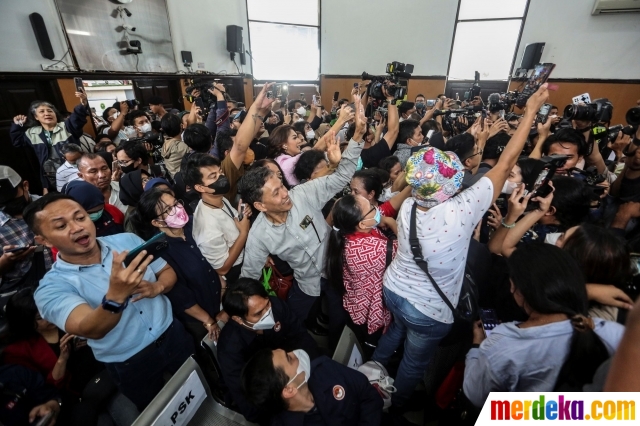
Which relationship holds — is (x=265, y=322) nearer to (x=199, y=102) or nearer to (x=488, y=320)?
(x=488, y=320)

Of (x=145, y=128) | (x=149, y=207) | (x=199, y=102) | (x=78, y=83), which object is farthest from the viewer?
(x=145, y=128)

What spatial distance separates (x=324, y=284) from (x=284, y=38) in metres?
9.34

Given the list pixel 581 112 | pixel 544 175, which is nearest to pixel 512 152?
pixel 544 175

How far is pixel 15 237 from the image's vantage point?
6.11 ft

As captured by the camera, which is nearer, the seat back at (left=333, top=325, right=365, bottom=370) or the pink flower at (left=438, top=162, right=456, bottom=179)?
the pink flower at (left=438, top=162, right=456, bottom=179)

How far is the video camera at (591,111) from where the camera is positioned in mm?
2355

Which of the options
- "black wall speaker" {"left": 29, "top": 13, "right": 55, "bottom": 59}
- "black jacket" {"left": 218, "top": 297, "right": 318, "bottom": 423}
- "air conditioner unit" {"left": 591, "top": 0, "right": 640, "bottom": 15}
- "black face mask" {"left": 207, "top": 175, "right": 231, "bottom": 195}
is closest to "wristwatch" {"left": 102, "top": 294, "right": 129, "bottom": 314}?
"black jacket" {"left": 218, "top": 297, "right": 318, "bottom": 423}

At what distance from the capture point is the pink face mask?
166cm

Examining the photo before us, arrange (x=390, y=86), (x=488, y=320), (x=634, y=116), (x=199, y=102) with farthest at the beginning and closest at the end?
(x=199, y=102) < (x=390, y=86) < (x=634, y=116) < (x=488, y=320)

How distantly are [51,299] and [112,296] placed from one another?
0.33m

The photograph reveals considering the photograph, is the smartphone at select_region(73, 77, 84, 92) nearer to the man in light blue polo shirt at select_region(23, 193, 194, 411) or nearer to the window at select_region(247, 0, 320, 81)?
the man in light blue polo shirt at select_region(23, 193, 194, 411)

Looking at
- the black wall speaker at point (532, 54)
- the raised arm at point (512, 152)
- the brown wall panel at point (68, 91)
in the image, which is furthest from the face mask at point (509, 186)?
the black wall speaker at point (532, 54)

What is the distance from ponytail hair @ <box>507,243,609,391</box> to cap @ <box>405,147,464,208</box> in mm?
379

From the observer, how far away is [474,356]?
1.20 meters
